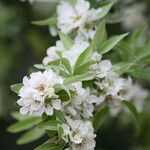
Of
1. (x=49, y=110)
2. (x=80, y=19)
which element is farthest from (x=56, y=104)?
(x=80, y=19)

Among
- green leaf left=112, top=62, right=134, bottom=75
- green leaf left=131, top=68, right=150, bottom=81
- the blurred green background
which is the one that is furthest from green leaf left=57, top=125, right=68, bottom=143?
the blurred green background

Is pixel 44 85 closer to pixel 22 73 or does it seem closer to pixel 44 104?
pixel 44 104

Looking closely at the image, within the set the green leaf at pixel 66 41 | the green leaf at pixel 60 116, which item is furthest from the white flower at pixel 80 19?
the green leaf at pixel 60 116

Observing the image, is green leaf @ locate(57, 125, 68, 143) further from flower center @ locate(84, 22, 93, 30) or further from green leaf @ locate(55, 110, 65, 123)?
flower center @ locate(84, 22, 93, 30)

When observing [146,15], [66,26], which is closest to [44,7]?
[146,15]

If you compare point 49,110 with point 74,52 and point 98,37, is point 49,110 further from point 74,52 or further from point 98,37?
point 98,37
